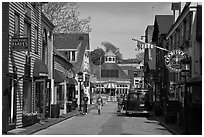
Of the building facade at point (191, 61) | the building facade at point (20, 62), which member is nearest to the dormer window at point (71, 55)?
the building facade at point (191, 61)

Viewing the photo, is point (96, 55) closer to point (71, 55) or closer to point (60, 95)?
point (71, 55)

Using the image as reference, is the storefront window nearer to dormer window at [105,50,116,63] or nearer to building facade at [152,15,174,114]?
building facade at [152,15,174,114]

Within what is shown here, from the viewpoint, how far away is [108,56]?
102 meters

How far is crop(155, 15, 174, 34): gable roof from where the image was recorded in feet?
141

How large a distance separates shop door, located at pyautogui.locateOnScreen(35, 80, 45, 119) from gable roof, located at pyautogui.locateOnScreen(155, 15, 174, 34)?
20.0 m

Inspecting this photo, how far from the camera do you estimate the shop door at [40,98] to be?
24391 mm

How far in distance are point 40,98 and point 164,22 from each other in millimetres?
22300

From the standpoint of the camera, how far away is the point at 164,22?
44.2m

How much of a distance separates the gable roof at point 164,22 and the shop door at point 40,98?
20.0 metres

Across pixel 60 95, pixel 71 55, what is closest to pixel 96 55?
pixel 71 55

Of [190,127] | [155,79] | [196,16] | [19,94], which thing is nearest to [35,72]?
[19,94]

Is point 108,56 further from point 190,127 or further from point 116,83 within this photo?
point 190,127

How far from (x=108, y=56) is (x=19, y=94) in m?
81.9

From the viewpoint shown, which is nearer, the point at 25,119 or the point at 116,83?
the point at 25,119
